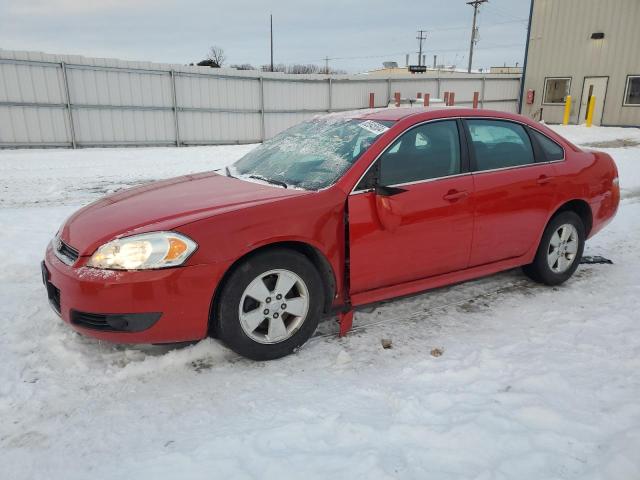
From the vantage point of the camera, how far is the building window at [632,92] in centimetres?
2084

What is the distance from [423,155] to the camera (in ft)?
11.5

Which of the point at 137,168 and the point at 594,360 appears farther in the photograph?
the point at 137,168

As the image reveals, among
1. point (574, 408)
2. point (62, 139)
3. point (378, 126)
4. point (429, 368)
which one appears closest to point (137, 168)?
point (62, 139)

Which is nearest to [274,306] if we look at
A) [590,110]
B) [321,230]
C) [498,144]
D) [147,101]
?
[321,230]

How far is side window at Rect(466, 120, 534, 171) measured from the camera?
12.3 feet

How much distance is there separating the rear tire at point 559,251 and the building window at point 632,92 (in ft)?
68.4

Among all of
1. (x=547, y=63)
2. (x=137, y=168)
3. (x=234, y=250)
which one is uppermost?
(x=547, y=63)

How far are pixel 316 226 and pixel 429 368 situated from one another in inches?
44.2

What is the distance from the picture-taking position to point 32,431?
94.6 inches

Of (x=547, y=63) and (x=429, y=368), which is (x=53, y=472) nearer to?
(x=429, y=368)

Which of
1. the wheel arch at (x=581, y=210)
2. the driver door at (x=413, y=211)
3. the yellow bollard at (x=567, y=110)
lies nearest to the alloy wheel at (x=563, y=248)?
the wheel arch at (x=581, y=210)

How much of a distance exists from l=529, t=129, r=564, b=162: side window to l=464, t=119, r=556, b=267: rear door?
0.22 ft

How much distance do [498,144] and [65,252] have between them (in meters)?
3.26

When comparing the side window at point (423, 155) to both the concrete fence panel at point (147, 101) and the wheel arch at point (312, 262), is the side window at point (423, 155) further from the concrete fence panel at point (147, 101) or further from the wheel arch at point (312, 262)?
the concrete fence panel at point (147, 101)
